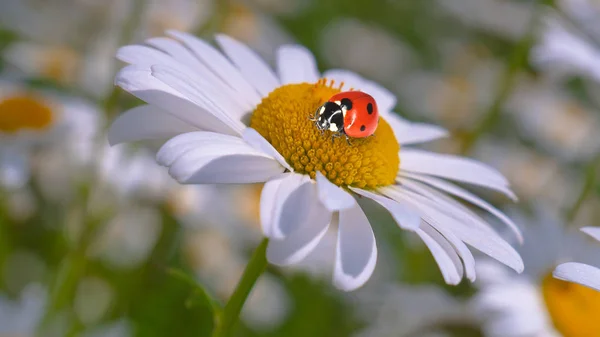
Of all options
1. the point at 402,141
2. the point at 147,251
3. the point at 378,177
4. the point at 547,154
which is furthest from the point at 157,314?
the point at 547,154

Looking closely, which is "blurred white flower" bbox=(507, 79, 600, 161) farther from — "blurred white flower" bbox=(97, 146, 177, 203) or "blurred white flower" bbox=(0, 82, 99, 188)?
"blurred white flower" bbox=(0, 82, 99, 188)

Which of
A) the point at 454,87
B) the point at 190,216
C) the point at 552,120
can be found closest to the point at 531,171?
the point at 552,120

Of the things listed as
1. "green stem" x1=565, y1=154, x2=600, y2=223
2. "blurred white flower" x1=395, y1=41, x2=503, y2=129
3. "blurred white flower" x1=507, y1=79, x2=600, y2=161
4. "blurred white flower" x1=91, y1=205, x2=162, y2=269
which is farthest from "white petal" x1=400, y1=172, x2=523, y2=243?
"blurred white flower" x1=507, y1=79, x2=600, y2=161

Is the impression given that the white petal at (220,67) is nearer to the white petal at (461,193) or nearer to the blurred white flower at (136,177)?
the white petal at (461,193)

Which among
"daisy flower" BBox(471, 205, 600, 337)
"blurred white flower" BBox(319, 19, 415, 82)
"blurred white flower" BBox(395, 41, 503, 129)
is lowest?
"blurred white flower" BBox(319, 19, 415, 82)

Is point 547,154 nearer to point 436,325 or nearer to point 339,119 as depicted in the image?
point 436,325

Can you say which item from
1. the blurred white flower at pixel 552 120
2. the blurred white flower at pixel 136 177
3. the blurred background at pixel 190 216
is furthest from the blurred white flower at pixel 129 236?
the blurred white flower at pixel 552 120
